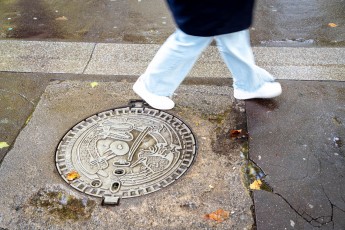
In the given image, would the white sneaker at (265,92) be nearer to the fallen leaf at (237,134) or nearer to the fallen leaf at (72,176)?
the fallen leaf at (237,134)

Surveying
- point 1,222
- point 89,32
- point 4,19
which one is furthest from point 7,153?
point 4,19

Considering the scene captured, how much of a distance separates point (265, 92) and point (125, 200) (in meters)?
1.44

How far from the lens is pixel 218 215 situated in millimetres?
2271

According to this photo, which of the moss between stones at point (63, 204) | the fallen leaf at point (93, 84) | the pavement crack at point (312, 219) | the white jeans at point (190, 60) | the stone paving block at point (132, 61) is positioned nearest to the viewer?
the pavement crack at point (312, 219)

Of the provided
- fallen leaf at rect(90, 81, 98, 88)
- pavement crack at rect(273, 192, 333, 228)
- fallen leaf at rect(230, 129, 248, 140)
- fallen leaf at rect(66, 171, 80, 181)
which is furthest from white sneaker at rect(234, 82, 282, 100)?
fallen leaf at rect(66, 171, 80, 181)

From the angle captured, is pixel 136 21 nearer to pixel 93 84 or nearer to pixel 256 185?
pixel 93 84

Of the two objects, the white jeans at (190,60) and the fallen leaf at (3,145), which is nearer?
the white jeans at (190,60)

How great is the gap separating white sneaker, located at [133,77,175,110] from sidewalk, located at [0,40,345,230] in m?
0.13

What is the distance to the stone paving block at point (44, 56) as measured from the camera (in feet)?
12.2

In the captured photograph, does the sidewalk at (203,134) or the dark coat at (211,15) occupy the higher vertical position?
the dark coat at (211,15)

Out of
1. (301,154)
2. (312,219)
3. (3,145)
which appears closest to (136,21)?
(3,145)

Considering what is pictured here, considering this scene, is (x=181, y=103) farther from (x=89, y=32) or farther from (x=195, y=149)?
(x=89, y=32)

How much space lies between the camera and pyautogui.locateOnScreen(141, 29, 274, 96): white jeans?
2646 millimetres

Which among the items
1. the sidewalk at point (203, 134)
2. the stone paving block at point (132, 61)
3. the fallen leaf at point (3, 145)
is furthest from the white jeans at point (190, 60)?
the fallen leaf at point (3, 145)
